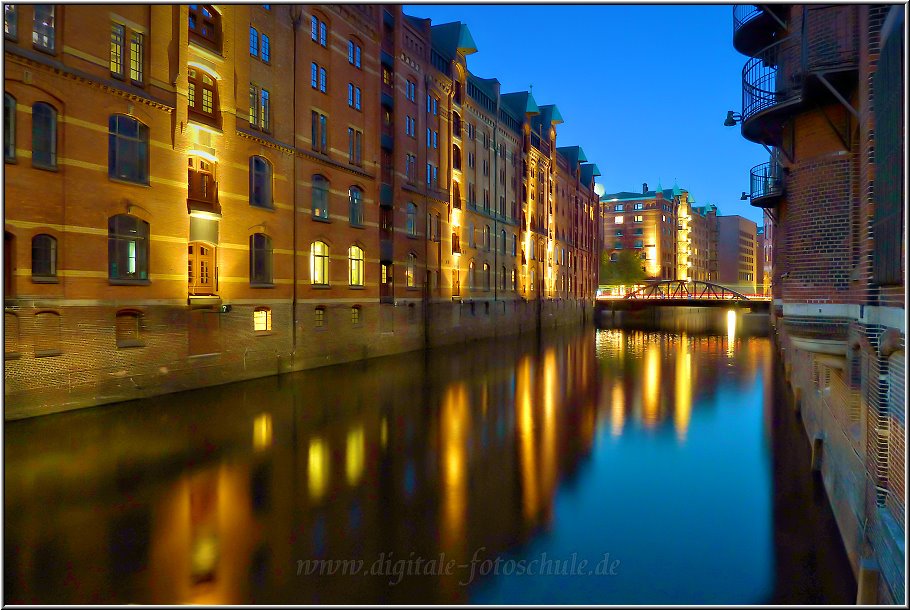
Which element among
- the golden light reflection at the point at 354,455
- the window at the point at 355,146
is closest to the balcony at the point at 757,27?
the golden light reflection at the point at 354,455

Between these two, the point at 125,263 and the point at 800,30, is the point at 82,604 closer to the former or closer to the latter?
the point at 125,263

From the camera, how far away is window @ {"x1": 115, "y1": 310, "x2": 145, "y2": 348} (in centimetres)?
1669

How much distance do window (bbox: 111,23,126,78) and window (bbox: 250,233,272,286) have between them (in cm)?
712

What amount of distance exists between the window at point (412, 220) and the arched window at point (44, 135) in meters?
19.4

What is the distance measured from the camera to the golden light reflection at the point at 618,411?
51.1 ft

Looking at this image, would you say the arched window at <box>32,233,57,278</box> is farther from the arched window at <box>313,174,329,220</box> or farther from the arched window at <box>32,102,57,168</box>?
the arched window at <box>313,174,329,220</box>

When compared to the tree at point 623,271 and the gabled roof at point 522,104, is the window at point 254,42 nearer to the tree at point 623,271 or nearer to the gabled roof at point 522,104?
the gabled roof at point 522,104

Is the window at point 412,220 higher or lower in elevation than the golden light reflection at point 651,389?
higher

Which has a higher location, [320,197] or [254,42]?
[254,42]

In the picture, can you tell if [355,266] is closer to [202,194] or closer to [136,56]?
[202,194]

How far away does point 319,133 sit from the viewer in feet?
83.0

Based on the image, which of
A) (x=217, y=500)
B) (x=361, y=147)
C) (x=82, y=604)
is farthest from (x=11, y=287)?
(x=361, y=147)

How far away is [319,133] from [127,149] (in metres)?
9.65

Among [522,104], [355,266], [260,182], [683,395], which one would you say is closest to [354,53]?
[260,182]
